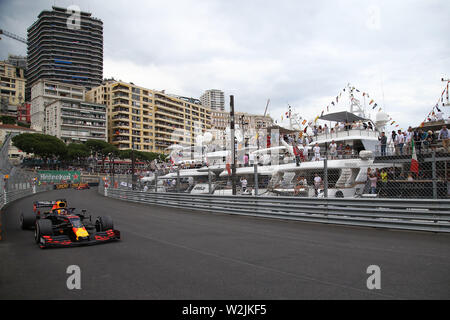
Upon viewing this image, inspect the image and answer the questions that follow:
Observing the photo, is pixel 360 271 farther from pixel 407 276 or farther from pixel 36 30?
pixel 36 30

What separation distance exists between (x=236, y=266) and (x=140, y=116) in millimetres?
93867

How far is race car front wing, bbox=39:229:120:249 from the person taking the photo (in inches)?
267

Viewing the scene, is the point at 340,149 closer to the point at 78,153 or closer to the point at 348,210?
the point at 348,210

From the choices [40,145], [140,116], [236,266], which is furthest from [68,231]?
[140,116]

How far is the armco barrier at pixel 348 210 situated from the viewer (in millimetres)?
8098

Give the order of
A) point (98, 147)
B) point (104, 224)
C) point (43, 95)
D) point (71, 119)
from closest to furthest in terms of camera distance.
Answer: point (104, 224) → point (98, 147) → point (71, 119) → point (43, 95)

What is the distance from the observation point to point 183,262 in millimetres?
5508

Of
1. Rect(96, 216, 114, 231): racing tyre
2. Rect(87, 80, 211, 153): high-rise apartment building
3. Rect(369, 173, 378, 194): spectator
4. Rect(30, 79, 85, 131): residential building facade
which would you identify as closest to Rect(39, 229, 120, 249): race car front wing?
Rect(96, 216, 114, 231): racing tyre

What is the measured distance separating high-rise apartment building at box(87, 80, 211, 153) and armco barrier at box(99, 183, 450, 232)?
239ft

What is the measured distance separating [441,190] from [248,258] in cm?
538

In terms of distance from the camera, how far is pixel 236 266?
205 inches

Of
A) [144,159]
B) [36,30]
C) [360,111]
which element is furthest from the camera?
[36,30]

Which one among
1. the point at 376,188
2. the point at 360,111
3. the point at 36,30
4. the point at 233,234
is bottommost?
the point at 233,234
